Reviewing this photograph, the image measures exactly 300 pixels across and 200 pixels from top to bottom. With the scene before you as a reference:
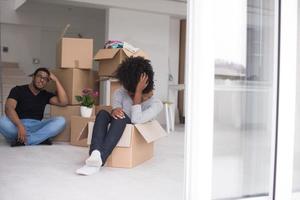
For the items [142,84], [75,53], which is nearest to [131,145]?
[142,84]

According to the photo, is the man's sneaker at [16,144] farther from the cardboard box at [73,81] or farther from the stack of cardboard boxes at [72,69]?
the cardboard box at [73,81]

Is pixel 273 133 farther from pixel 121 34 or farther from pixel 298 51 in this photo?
pixel 121 34

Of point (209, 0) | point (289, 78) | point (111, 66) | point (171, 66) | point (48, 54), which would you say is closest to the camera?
point (209, 0)

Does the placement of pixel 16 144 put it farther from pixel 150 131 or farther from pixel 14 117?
pixel 150 131

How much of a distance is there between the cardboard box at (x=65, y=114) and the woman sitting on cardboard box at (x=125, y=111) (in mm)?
1202

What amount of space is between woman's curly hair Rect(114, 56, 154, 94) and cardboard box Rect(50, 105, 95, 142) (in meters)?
1.22

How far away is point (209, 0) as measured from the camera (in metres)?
1.43

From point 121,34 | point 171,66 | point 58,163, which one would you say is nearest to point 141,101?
point 58,163

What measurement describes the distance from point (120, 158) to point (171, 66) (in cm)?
406

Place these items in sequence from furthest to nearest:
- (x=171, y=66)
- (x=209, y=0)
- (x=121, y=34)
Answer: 1. (x=171, y=66)
2. (x=121, y=34)
3. (x=209, y=0)

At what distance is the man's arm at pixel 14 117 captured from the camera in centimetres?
357

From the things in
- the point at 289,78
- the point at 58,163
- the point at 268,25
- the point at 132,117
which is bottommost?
the point at 58,163

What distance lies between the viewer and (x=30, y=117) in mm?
3809

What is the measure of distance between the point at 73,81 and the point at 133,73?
4.75ft
